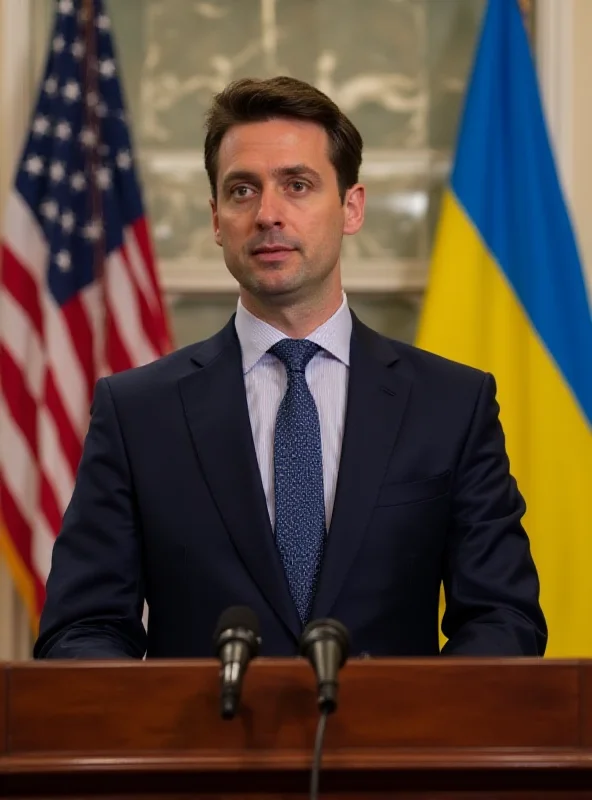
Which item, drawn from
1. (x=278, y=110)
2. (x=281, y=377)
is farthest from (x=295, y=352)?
(x=278, y=110)

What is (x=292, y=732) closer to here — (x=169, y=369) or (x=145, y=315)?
(x=169, y=369)

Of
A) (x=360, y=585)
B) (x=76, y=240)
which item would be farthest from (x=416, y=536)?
(x=76, y=240)

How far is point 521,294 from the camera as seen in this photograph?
11.4 feet

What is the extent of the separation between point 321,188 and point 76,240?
5.08 feet

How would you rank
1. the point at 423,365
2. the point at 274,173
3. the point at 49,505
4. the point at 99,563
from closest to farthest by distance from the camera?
the point at 99,563
the point at 274,173
the point at 423,365
the point at 49,505

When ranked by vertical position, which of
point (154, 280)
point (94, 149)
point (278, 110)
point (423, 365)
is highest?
point (94, 149)

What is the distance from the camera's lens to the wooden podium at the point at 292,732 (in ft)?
4.39

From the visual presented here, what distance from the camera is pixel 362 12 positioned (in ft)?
12.5

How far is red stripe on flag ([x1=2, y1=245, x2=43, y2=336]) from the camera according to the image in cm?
352

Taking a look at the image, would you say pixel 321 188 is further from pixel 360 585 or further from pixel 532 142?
pixel 532 142

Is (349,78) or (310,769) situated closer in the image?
(310,769)

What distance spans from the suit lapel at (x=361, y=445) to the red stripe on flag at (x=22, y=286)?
1532 millimetres

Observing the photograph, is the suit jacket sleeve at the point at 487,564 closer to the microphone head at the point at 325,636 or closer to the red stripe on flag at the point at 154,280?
the microphone head at the point at 325,636

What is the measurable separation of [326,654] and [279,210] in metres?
1.07
